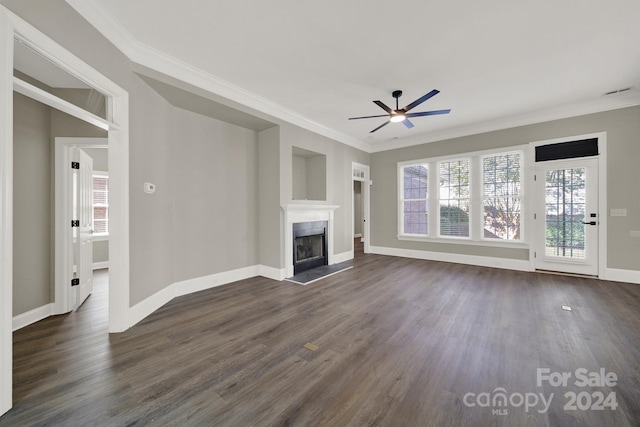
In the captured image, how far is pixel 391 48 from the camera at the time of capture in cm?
275

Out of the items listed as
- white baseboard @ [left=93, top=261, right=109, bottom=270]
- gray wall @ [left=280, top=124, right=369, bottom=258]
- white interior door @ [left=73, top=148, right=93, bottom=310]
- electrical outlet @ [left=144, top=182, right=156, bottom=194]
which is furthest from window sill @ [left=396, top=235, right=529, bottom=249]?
white baseboard @ [left=93, top=261, right=109, bottom=270]

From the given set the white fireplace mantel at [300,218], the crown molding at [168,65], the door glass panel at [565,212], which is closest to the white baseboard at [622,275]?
the door glass panel at [565,212]

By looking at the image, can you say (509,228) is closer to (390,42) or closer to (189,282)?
(390,42)

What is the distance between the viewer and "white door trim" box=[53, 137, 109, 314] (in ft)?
9.49

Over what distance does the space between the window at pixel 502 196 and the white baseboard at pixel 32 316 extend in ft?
24.1

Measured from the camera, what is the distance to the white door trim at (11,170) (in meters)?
1.46

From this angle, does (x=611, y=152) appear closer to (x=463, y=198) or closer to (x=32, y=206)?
(x=463, y=198)

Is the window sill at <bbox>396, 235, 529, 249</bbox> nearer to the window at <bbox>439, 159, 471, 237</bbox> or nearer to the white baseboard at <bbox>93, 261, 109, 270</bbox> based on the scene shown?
the window at <bbox>439, 159, 471, 237</bbox>

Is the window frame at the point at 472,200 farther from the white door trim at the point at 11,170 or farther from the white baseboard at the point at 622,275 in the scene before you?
the white door trim at the point at 11,170

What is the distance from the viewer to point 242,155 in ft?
14.4

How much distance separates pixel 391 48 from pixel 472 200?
161 inches

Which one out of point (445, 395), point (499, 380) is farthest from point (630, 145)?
point (445, 395)

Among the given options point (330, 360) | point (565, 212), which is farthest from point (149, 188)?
point (565, 212)

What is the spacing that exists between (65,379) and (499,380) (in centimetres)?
321
